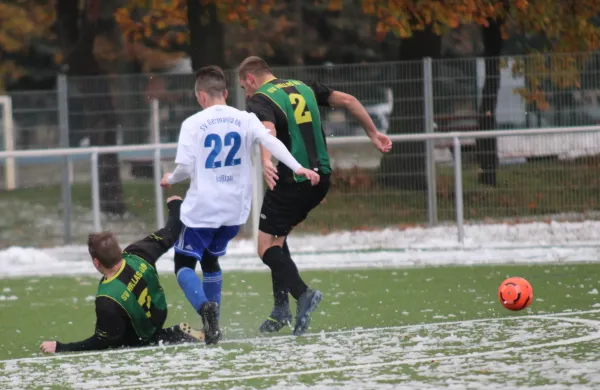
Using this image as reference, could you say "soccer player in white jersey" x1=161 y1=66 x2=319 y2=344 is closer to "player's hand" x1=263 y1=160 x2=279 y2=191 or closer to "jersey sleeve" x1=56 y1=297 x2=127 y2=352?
"player's hand" x1=263 y1=160 x2=279 y2=191

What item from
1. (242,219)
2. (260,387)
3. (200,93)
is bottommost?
(260,387)

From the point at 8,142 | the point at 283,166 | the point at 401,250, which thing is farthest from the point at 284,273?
the point at 8,142

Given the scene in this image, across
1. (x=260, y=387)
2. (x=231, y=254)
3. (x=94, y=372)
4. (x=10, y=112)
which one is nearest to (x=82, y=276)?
(x=231, y=254)

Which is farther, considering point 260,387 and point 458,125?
point 458,125

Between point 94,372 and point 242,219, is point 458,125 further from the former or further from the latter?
point 94,372

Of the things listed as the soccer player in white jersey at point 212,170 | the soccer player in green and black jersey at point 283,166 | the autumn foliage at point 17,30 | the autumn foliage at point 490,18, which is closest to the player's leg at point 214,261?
the soccer player in white jersey at point 212,170

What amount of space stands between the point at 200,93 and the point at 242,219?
90cm

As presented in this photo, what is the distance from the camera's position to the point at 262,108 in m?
8.99

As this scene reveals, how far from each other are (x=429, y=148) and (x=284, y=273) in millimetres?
7371

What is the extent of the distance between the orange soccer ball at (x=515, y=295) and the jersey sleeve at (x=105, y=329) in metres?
2.81

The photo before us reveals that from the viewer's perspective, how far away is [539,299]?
1031 cm

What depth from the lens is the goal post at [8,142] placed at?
16.9 metres

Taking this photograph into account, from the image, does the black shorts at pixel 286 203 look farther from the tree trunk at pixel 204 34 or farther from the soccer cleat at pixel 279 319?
the tree trunk at pixel 204 34

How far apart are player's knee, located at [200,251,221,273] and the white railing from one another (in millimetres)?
6506
